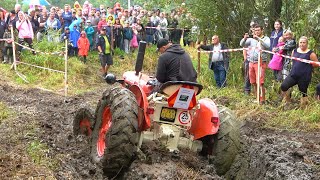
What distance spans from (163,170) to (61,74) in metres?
8.69

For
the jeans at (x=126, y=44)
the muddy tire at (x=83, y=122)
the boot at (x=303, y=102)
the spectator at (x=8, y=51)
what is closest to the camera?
the muddy tire at (x=83, y=122)

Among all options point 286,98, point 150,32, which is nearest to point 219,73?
point 286,98

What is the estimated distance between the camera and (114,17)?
1831 cm

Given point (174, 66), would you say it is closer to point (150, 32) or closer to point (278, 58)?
point (278, 58)

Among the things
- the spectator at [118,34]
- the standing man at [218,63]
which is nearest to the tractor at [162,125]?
the standing man at [218,63]

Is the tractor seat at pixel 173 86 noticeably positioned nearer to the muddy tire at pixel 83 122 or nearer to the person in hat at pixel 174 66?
the person in hat at pixel 174 66

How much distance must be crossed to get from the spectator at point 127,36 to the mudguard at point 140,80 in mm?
11037

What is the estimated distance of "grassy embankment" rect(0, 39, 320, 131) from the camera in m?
8.59

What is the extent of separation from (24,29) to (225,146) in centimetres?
1050

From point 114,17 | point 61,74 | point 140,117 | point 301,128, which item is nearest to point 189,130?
point 140,117

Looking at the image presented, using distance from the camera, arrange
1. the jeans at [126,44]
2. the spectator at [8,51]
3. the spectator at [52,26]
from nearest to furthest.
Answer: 1. the spectator at [8,51]
2. the spectator at [52,26]
3. the jeans at [126,44]

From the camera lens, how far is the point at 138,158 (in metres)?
5.45

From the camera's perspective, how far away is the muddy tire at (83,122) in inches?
258

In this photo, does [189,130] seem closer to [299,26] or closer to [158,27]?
[299,26]
